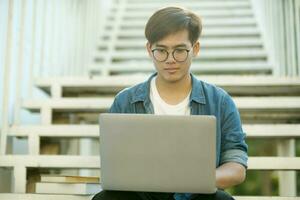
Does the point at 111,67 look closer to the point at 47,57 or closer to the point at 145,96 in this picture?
the point at 47,57

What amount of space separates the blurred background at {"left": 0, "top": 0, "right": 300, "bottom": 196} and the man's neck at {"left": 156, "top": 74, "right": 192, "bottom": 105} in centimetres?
59

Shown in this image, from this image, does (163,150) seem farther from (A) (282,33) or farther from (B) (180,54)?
(A) (282,33)

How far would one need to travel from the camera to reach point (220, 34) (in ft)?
13.7

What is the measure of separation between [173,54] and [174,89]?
15 centimetres

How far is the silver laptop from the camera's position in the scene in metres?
1.52

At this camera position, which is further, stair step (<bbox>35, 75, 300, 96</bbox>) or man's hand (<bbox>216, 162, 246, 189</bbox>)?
stair step (<bbox>35, 75, 300, 96</bbox>)

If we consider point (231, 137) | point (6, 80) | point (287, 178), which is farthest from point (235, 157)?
point (287, 178)

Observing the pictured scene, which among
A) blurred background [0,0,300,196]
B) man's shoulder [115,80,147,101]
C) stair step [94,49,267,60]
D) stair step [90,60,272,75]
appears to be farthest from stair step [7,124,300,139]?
stair step [94,49,267,60]

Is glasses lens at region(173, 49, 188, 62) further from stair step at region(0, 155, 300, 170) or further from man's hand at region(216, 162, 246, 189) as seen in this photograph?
stair step at region(0, 155, 300, 170)

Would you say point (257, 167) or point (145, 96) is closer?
point (145, 96)

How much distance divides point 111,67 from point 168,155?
247 cm

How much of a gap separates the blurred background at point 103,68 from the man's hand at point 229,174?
598mm

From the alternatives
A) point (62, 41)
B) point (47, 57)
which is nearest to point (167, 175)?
point (47, 57)

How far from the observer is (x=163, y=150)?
1.53 metres
